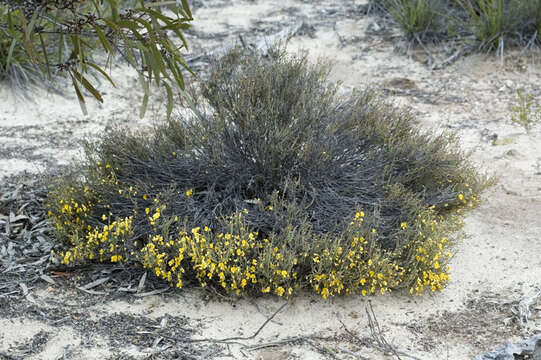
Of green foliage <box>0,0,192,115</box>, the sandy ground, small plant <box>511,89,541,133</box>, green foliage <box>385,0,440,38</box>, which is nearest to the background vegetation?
green foliage <box>385,0,440,38</box>

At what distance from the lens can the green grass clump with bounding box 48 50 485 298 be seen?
384cm

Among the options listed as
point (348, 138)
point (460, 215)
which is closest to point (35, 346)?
point (348, 138)

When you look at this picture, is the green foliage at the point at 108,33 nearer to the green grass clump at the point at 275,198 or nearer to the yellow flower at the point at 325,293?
the green grass clump at the point at 275,198

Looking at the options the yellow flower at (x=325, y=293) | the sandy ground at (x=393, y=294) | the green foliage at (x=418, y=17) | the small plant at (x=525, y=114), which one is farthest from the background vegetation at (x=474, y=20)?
the yellow flower at (x=325, y=293)

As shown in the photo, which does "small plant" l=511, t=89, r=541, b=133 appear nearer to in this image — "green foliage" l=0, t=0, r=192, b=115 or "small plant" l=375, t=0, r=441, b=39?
"small plant" l=375, t=0, r=441, b=39

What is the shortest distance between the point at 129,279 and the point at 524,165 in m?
3.53

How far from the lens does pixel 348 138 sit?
4.63m

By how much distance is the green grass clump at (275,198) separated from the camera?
12.6 feet

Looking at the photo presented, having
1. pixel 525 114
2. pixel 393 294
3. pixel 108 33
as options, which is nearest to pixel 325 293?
pixel 393 294

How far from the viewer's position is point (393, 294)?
402 centimetres

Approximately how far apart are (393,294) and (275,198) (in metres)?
0.96

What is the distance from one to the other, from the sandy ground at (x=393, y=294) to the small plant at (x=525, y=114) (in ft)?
0.28

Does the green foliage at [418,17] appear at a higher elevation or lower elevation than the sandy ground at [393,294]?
higher

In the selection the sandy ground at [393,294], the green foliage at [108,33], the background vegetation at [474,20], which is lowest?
the sandy ground at [393,294]
